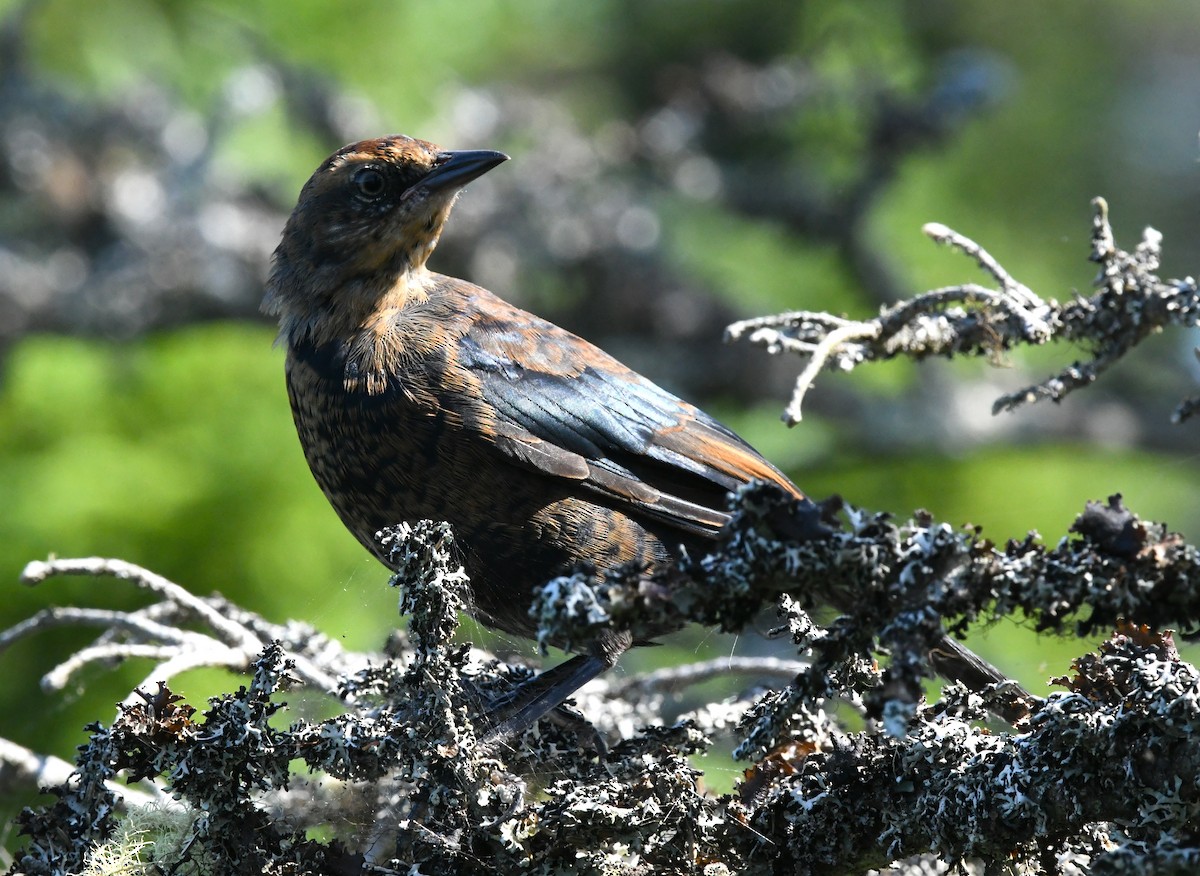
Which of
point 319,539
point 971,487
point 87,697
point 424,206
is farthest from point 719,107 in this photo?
point 87,697

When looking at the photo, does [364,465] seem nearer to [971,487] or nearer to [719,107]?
[971,487]

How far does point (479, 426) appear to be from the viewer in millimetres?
2732

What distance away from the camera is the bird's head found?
317cm

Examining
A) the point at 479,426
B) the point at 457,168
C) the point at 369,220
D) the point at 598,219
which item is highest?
the point at 598,219

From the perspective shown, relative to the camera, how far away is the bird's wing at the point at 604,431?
2805 millimetres

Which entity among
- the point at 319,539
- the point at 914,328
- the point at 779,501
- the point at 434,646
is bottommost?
A: the point at 434,646

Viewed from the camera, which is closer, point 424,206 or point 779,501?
point 779,501

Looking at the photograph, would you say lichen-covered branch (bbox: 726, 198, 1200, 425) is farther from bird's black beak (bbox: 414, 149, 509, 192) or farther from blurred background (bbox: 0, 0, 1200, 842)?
blurred background (bbox: 0, 0, 1200, 842)

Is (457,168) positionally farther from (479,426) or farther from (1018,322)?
(1018,322)

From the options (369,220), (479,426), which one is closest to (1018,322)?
(479,426)

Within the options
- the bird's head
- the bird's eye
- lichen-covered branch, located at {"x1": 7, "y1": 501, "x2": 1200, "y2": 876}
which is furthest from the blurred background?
lichen-covered branch, located at {"x1": 7, "y1": 501, "x2": 1200, "y2": 876}

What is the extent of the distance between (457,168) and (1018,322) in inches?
57.5

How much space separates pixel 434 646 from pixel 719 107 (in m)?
5.11

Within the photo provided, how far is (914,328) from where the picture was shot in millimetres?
2373
